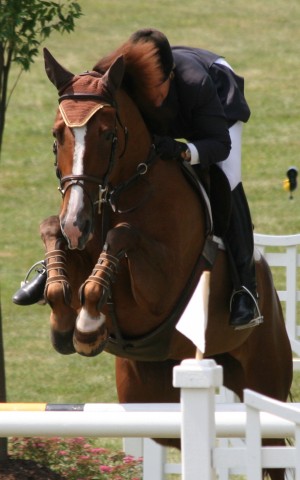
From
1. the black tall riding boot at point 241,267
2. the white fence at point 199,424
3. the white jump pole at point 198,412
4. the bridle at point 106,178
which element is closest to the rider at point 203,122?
the black tall riding boot at point 241,267

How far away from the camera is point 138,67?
5.60m

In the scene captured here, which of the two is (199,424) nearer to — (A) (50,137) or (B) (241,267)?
(B) (241,267)

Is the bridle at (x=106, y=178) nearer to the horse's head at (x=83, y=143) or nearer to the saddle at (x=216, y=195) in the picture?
the horse's head at (x=83, y=143)

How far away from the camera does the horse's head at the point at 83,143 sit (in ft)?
16.9

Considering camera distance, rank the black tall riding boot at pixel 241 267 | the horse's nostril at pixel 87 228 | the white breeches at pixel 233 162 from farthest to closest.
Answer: the white breeches at pixel 233 162
the black tall riding boot at pixel 241 267
the horse's nostril at pixel 87 228

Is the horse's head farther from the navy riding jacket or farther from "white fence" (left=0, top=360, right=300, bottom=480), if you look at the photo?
"white fence" (left=0, top=360, right=300, bottom=480)

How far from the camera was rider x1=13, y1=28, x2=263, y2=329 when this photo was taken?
18.6 feet

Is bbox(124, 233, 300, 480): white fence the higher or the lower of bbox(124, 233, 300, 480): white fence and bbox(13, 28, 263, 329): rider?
the lower

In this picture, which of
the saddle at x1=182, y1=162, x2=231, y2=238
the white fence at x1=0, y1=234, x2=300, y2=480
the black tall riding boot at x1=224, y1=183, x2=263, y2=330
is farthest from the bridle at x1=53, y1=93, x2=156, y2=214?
the white fence at x1=0, y1=234, x2=300, y2=480

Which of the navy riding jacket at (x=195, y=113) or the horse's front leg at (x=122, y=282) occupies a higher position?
the navy riding jacket at (x=195, y=113)

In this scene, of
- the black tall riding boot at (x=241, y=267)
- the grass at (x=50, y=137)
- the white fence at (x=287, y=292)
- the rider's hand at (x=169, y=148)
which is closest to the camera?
the rider's hand at (x=169, y=148)

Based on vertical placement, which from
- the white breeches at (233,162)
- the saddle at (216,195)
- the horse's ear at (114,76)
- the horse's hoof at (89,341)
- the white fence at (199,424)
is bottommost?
the white fence at (199,424)

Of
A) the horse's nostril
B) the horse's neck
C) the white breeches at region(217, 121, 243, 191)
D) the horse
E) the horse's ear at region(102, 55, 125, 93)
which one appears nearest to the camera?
the horse's nostril

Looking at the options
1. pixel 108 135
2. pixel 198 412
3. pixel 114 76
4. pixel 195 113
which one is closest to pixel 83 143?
pixel 108 135
